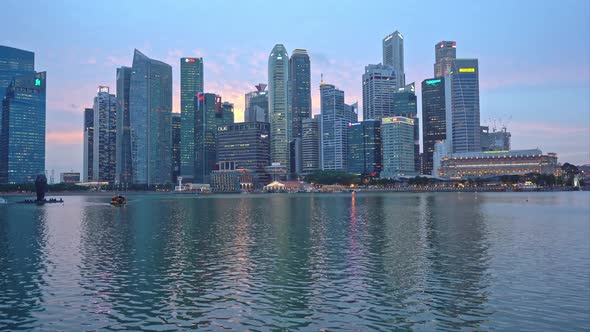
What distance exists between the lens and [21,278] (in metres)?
41.8

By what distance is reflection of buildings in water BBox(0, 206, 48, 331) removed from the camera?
30.2 m

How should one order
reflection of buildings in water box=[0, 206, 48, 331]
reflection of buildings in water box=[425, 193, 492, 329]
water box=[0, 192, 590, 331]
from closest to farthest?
1. water box=[0, 192, 590, 331]
2. reflection of buildings in water box=[425, 193, 492, 329]
3. reflection of buildings in water box=[0, 206, 48, 331]

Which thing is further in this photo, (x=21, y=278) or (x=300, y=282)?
(x=21, y=278)

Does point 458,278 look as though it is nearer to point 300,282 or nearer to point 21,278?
point 300,282

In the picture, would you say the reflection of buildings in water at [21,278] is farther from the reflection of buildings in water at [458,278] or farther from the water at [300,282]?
the reflection of buildings in water at [458,278]

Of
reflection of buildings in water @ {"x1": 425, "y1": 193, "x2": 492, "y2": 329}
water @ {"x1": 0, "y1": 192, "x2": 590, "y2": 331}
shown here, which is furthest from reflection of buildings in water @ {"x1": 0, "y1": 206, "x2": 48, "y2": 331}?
reflection of buildings in water @ {"x1": 425, "y1": 193, "x2": 492, "y2": 329}

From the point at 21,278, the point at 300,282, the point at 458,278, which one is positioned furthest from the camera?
the point at 21,278

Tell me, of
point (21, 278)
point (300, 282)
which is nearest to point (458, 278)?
point (300, 282)

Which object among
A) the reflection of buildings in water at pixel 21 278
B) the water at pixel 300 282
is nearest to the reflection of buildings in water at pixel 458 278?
the water at pixel 300 282

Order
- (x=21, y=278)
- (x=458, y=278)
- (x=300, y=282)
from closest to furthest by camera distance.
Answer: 1. (x=300, y=282)
2. (x=458, y=278)
3. (x=21, y=278)

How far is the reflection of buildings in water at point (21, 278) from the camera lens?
3020 centimetres

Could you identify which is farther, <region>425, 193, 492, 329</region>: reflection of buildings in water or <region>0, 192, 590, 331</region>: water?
<region>425, 193, 492, 329</region>: reflection of buildings in water

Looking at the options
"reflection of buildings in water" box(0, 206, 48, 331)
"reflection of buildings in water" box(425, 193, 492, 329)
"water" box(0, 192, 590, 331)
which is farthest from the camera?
"reflection of buildings in water" box(0, 206, 48, 331)

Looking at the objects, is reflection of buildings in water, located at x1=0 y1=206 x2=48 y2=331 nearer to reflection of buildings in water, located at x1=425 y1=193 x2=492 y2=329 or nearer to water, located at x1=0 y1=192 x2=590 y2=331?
water, located at x1=0 y1=192 x2=590 y2=331
